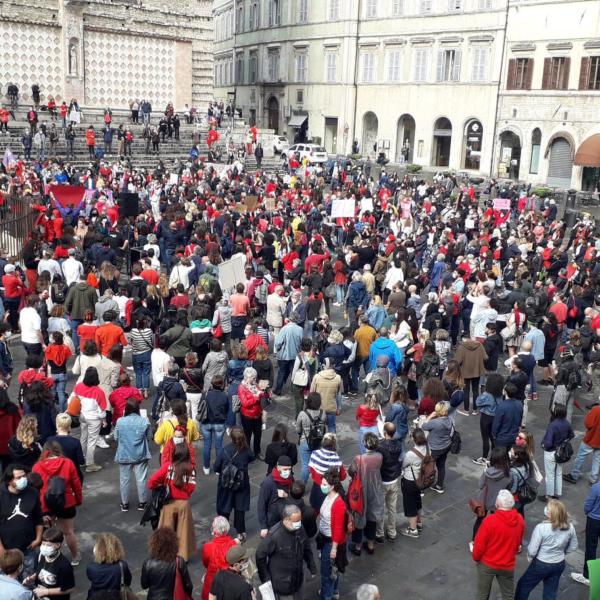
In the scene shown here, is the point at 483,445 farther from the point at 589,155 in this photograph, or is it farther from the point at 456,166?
the point at 456,166

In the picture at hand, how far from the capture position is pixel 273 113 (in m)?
59.3

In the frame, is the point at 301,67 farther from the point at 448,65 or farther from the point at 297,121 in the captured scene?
the point at 448,65

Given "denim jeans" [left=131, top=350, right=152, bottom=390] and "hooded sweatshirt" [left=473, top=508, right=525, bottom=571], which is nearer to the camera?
"hooded sweatshirt" [left=473, top=508, right=525, bottom=571]

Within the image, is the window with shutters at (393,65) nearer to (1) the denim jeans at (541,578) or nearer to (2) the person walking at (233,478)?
(2) the person walking at (233,478)

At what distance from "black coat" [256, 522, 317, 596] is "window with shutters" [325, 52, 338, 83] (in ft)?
158

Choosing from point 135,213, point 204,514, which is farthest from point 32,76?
point 204,514

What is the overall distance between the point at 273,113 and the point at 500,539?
55.6 meters

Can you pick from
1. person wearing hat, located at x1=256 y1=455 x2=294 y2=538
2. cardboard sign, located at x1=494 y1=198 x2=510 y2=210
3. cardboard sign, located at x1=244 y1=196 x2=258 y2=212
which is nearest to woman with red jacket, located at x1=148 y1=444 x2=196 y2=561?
person wearing hat, located at x1=256 y1=455 x2=294 y2=538

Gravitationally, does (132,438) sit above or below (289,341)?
below

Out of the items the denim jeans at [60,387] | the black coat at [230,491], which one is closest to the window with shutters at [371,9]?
the denim jeans at [60,387]

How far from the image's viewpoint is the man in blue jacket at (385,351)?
10.8 metres

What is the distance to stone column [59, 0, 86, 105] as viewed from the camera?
3366 cm

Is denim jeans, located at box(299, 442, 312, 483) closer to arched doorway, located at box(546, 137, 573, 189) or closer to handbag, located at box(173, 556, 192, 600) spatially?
handbag, located at box(173, 556, 192, 600)

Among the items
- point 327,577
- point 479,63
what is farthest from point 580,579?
point 479,63
